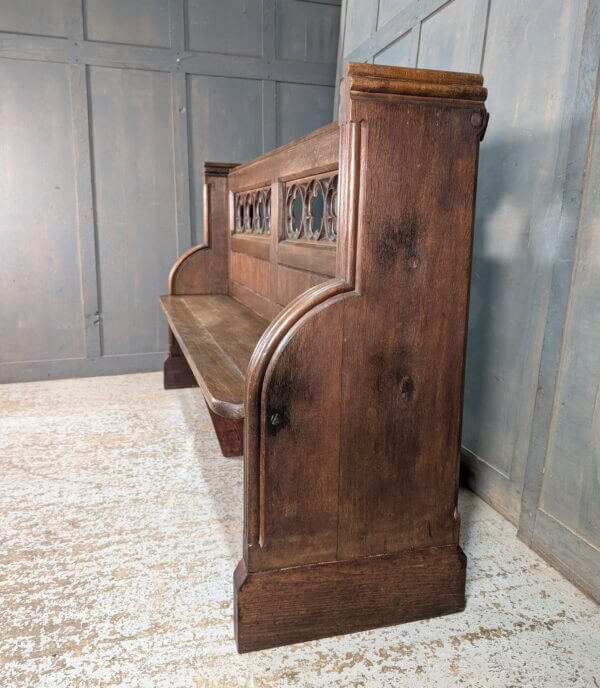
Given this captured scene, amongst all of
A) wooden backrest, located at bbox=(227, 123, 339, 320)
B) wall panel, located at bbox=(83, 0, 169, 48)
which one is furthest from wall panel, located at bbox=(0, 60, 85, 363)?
wooden backrest, located at bbox=(227, 123, 339, 320)

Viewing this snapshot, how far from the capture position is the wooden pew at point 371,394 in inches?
53.5

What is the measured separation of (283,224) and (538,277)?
37.3 inches

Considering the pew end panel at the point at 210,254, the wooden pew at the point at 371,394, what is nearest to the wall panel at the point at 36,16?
the pew end panel at the point at 210,254

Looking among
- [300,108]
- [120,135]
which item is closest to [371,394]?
[120,135]

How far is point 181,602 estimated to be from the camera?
1658mm

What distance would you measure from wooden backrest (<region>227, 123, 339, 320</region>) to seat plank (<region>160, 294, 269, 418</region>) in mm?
119

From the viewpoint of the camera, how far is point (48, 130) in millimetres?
3596

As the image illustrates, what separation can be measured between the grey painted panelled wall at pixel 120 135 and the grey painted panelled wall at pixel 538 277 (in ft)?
5.62

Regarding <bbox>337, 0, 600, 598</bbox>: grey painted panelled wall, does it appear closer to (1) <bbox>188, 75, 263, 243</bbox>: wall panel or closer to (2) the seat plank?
(2) the seat plank

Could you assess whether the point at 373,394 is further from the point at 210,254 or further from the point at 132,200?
the point at 132,200

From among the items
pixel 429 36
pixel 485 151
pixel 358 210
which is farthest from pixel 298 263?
pixel 429 36

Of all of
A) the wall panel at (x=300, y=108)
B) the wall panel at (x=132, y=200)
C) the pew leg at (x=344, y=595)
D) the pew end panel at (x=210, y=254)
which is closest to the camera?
the pew leg at (x=344, y=595)

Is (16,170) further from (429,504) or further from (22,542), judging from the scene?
(429,504)

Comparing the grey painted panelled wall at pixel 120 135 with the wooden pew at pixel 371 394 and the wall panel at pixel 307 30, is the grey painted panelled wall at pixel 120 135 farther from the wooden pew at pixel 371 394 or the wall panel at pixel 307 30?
the wooden pew at pixel 371 394
